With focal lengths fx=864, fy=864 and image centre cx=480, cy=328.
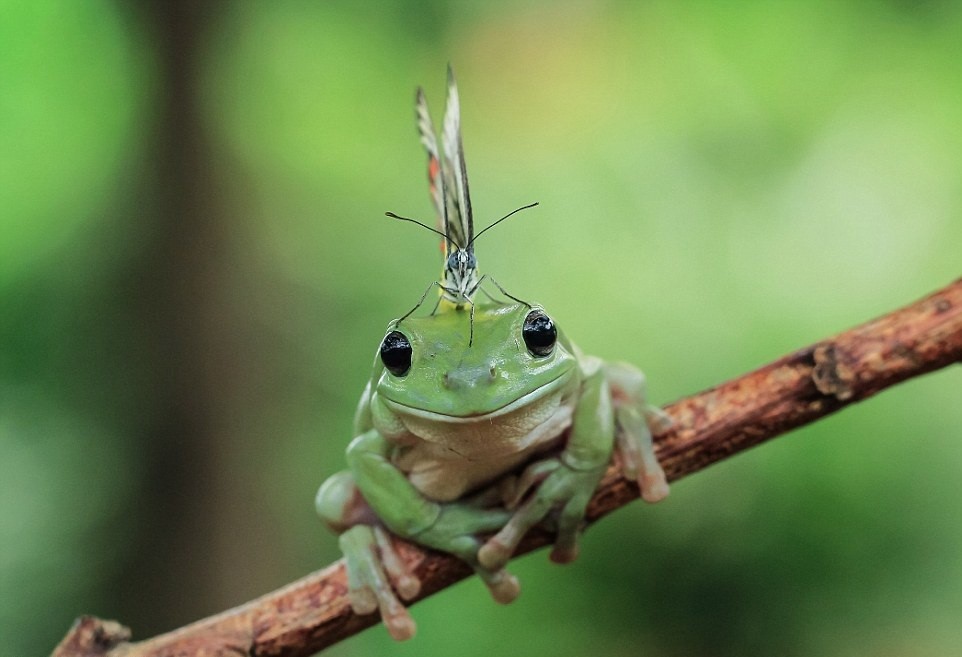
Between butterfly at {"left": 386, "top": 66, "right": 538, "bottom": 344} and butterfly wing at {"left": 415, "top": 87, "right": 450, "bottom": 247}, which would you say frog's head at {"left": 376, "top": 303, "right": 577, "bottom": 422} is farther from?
butterfly wing at {"left": 415, "top": 87, "right": 450, "bottom": 247}

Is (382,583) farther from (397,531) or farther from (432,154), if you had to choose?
(432,154)

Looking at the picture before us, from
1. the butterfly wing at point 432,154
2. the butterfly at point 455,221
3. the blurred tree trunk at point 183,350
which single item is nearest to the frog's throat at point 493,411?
the butterfly at point 455,221

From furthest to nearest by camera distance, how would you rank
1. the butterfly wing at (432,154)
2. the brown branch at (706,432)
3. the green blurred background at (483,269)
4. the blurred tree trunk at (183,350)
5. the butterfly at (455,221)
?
1. the blurred tree trunk at (183,350)
2. the green blurred background at (483,269)
3. the butterfly wing at (432,154)
4. the brown branch at (706,432)
5. the butterfly at (455,221)

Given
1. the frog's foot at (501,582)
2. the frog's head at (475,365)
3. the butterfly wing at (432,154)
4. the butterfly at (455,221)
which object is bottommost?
the frog's foot at (501,582)

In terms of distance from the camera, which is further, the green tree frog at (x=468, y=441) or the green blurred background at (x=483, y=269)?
the green blurred background at (x=483, y=269)

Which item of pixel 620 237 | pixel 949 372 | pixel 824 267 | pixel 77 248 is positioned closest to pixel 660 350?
pixel 620 237

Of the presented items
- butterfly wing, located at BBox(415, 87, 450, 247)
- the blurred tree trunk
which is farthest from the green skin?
the blurred tree trunk

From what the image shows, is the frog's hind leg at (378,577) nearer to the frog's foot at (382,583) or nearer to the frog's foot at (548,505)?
the frog's foot at (382,583)
